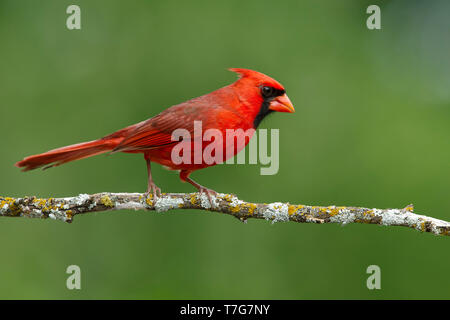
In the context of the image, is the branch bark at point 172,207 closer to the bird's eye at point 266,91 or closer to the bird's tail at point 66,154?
the bird's tail at point 66,154

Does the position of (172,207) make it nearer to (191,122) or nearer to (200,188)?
(200,188)

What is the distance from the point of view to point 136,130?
3893 mm

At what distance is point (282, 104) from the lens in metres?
3.88

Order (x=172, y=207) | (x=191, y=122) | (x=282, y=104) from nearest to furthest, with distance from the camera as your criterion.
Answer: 1. (x=172, y=207)
2. (x=191, y=122)
3. (x=282, y=104)

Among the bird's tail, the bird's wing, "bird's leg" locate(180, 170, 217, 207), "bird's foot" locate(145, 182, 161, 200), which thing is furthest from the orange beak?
the bird's tail

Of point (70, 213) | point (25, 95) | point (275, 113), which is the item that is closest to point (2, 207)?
point (70, 213)

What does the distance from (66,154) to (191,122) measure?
879mm

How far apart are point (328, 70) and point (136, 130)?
2936mm

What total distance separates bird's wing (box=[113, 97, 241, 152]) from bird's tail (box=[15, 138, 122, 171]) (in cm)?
16

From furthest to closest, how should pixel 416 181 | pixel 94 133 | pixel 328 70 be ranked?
pixel 328 70
pixel 94 133
pixel 416 181

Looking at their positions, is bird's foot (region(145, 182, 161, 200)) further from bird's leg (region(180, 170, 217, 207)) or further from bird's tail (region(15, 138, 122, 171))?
bird's tail (region(15, 138, 122, 171))

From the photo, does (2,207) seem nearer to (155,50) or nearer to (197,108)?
(197,108)

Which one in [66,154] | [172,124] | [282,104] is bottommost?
[66,154]

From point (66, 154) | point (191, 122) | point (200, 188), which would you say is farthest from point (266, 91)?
point (66, 154)
